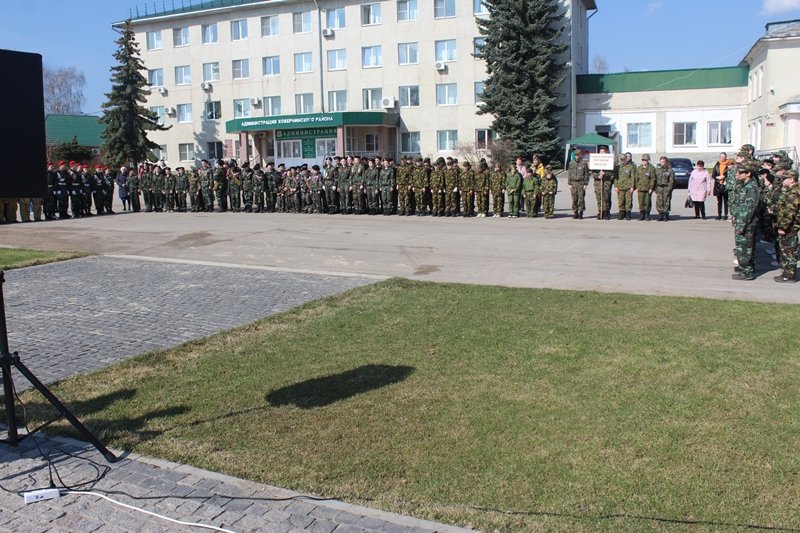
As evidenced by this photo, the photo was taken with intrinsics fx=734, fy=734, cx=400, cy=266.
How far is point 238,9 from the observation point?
59.1 metres

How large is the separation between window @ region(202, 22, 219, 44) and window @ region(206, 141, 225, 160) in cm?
835

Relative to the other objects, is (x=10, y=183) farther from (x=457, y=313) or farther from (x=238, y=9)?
(x=238, y=9)

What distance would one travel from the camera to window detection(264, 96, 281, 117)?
59.0 metres

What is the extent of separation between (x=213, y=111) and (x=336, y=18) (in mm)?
13590

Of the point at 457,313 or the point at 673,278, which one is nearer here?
the point at 457,313

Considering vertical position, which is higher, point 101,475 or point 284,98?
point 284,98

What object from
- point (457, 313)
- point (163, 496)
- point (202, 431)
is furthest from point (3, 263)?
point (163, 496)

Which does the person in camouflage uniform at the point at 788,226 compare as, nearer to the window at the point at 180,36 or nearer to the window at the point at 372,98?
the window at the point at 372,98

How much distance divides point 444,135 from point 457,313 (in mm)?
46363

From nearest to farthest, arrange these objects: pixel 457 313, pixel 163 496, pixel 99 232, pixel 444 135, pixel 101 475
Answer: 1. pixel 163 496
2. pixel 101 475
3. pixel 457 313
4. pixel 99 232
5. pixel 444 135

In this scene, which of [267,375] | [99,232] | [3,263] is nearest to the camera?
[267,375]

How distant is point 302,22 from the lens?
5731 centimetres

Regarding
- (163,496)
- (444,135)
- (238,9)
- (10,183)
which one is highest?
(238,9)

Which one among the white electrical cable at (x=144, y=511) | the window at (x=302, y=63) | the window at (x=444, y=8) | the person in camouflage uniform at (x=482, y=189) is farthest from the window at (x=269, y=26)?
Answer: the white electrical cable at (x=144, y=511)
